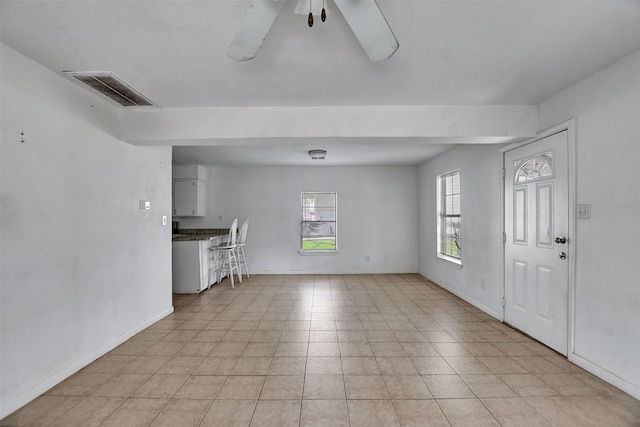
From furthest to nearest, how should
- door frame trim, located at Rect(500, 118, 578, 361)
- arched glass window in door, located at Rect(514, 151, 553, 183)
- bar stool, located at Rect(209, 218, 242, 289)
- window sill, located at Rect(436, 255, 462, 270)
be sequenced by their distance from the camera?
bar stool, located at Rect(209, 218, 242, 289) → window sill, located at Rect(436, 255, 462, 270) → arched glass window in door, located at Rect(514, 151, 553, 183) → door frame trim, located at Rect(500, 118, 578, 361)

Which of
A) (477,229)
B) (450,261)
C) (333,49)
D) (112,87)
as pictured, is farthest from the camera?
(450,261)

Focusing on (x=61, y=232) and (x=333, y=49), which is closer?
(x=333, y=49)

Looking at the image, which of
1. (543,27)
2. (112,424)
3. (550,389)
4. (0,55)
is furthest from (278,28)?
(550,389)

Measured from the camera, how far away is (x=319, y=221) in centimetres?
643

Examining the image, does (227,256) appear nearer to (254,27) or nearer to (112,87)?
(112,87)

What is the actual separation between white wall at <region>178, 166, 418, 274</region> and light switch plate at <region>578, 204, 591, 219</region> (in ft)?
13.1

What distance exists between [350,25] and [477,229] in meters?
3.41

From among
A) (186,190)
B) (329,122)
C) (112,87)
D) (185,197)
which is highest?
(112,87)

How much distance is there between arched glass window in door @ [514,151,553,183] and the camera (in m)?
2.75

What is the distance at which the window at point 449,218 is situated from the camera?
4.78 m

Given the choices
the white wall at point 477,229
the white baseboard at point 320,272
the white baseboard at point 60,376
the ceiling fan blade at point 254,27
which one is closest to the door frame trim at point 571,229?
the white wall at point 477,229

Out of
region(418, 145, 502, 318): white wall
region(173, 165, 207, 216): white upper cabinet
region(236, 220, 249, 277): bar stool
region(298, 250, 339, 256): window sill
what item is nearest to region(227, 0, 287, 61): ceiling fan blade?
region(418, 145, 502, 318): white wall

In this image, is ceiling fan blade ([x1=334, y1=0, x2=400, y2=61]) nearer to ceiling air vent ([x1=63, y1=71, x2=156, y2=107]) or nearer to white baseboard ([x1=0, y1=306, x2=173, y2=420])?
ceiling air vent ([x1=63, y1=71, x2=156, y2=107])

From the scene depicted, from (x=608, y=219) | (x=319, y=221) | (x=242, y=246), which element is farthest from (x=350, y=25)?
(x=319, y=221)
